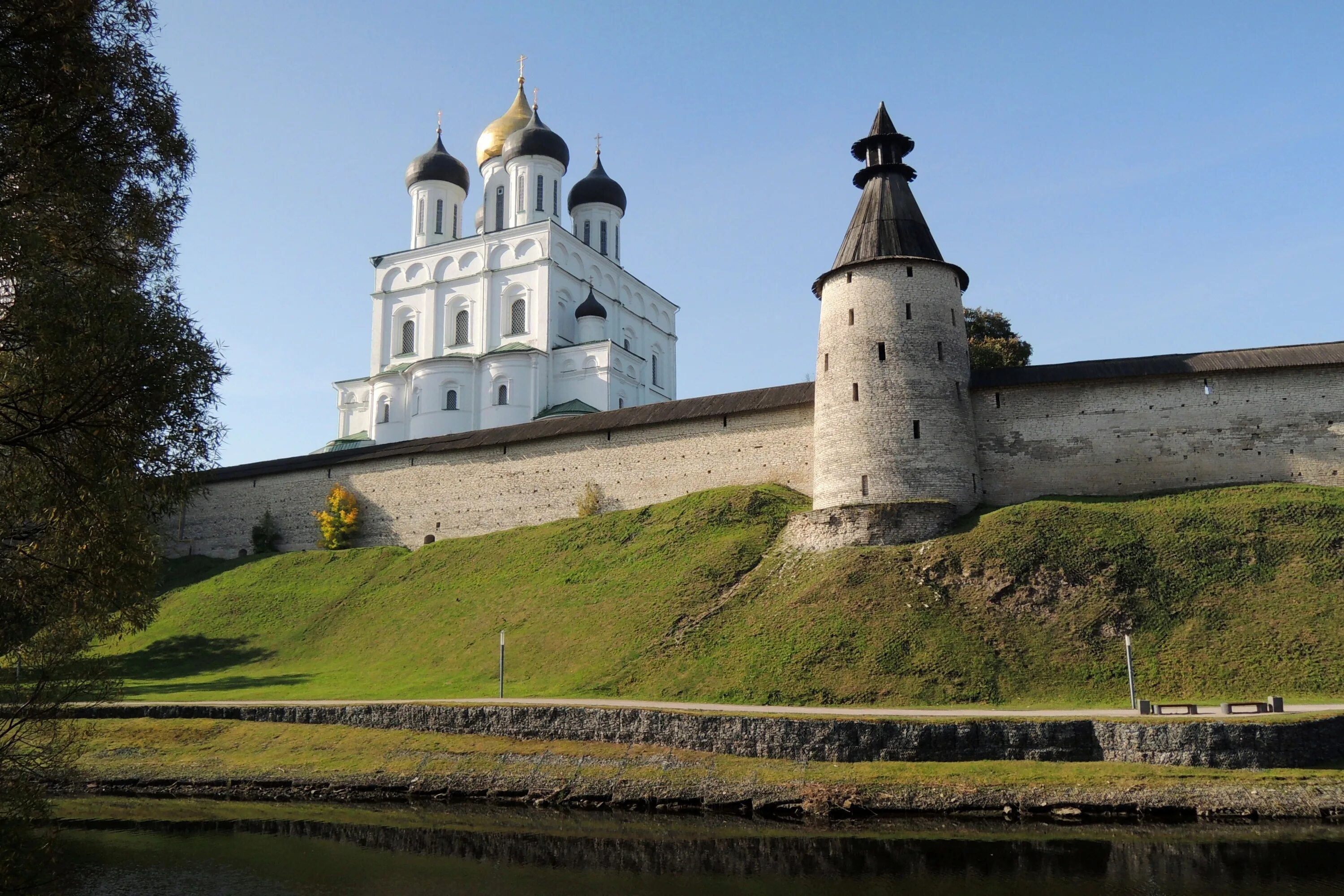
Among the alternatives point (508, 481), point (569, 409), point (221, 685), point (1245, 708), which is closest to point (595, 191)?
point (569, 409)

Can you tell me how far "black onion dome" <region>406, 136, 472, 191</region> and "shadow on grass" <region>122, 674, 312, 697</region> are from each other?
33.5 metres

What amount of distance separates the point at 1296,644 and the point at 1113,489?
7.23 meters

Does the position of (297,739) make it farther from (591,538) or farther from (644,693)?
(591,538)

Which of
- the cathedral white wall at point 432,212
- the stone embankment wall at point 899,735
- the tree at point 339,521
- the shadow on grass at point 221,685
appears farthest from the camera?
the cathedral white wall at point 432,212

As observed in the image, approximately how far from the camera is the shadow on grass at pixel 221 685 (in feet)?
83.6

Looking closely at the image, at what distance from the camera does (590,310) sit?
51000mm

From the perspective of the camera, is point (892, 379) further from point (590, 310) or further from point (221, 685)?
point (590, 310)

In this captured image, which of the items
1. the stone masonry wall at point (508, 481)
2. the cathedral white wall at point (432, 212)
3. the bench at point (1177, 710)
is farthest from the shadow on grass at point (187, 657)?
the cathedral white wall at point (432, 212)

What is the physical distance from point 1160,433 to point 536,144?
117 feet

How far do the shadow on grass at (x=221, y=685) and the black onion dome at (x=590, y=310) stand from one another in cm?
2744

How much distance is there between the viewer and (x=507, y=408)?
4803 centimetres

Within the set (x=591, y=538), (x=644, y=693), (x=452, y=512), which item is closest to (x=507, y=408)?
(x=452, y=512)

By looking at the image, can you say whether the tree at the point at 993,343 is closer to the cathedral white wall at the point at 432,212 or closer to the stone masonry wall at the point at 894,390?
the stone masonry wall at the point at 894,390

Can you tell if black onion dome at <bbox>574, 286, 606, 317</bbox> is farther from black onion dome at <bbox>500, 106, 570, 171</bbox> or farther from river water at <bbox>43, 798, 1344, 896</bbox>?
river water at <bbox>43, 798, 1344, 896</bbox>
